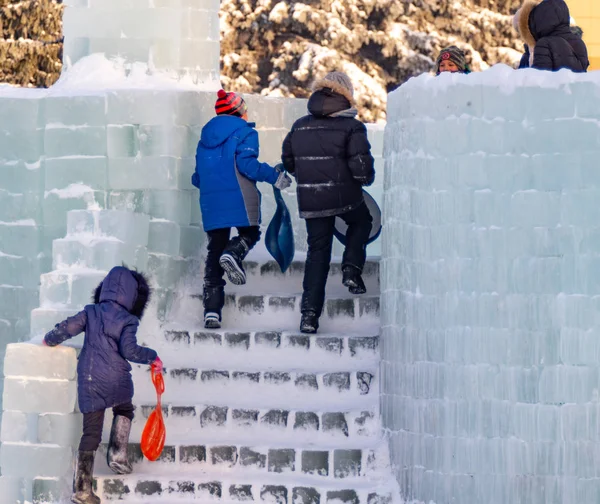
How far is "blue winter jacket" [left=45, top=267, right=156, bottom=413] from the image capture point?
9.41 m

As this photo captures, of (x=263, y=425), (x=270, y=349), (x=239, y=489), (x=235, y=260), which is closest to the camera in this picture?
(x=239, y=489)

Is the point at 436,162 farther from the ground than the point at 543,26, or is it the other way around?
the point at 543,26

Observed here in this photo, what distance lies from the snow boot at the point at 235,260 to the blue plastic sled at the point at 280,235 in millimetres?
207

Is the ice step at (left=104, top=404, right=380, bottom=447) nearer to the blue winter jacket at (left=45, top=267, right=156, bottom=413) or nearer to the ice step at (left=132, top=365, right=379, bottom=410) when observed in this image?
the ice step at (left=132, top=365, right=379, bottom=410)

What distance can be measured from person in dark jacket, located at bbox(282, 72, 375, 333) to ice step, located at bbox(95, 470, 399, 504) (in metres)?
1.22

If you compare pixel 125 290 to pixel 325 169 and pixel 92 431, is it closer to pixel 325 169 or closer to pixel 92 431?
pixel 92 431

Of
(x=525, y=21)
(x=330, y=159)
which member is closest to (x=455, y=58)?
(x=525, y=21)

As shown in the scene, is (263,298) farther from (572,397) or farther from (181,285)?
(572,397)

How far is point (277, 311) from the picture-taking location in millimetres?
10727

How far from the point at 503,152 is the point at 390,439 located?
183 centimetres

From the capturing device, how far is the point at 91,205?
36.0 ft

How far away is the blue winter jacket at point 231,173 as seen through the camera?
10648 mm

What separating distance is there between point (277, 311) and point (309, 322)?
452mm

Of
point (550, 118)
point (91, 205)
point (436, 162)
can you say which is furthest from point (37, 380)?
point (550, 118)
